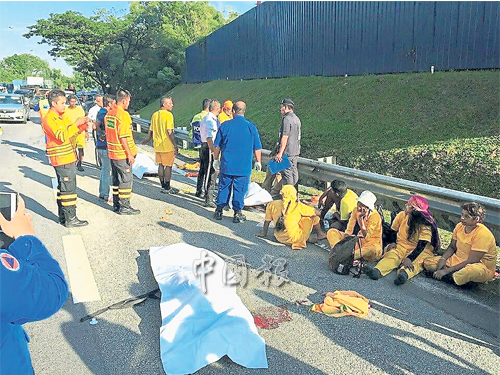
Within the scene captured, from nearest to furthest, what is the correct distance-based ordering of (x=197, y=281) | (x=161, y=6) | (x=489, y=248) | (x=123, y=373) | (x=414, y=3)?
(x=123, y=373), (x=197, y=281), (x=489, y=248), (x=414, y=3), (x=161, y=6)

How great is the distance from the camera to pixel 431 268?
207 inches

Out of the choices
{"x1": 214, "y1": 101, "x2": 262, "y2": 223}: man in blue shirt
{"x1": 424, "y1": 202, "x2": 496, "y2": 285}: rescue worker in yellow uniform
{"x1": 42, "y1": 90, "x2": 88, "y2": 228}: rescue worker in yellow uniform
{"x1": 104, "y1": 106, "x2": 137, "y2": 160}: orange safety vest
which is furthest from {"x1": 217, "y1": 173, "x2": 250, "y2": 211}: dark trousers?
{"x1": 424, "y1": 202, "x2": 496, "y2": 285}: rescue worker in yellow uniform

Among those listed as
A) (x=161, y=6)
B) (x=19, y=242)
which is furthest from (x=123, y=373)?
(x=161, y=6)

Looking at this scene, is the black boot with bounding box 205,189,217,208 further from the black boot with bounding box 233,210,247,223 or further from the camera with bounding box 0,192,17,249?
the camera with bounding box 0,192,17,249

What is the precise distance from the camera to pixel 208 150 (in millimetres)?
8617

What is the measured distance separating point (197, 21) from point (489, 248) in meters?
50.1

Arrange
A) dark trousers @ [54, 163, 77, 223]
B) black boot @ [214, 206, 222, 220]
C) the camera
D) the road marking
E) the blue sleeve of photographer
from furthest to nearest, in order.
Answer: black boot @ [214, 206, 222, 220], dark trousers @ [54, 163, 77, 223], the road marking, the camera, the blue sleeve of photographer

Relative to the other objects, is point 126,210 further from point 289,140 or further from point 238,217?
point 289,140

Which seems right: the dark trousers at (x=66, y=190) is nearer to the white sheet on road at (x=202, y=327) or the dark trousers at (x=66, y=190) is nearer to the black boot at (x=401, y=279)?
the white sheet on road at (x=202, y=327)

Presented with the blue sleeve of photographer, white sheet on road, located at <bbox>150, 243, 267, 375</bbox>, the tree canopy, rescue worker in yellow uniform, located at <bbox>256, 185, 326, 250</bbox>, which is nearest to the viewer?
the blue sleeve of photographer

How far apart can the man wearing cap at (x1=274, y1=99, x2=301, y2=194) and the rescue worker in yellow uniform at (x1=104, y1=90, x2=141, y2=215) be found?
245 cm

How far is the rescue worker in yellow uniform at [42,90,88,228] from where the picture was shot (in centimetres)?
669

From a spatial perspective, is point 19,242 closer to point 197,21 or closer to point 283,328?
point 283,328

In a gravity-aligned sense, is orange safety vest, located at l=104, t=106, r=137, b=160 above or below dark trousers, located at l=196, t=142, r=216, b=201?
above
